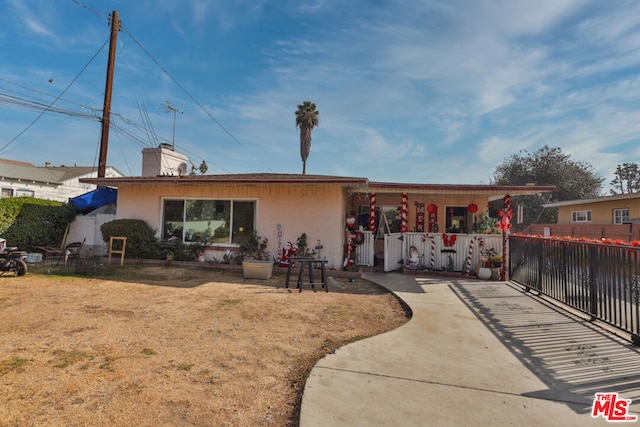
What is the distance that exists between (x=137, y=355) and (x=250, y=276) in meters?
4.97

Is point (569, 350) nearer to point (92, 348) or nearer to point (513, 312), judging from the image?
point (513, 312)

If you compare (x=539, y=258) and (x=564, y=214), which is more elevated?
(x=564, y=214)

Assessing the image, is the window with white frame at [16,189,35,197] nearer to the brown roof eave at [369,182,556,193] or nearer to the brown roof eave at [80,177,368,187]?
the brown roof eave at [80,177,368,187]

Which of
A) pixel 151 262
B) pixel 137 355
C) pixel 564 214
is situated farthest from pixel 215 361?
pixel 564 214

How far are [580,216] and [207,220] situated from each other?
23.5 m

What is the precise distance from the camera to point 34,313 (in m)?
4.97

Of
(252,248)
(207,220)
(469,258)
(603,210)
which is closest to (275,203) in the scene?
(252,248)

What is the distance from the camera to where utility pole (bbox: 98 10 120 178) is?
12.8 m

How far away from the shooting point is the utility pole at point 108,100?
42.1 feet

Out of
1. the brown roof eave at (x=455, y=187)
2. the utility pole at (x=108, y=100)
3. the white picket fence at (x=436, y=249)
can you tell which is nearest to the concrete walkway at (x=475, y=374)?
the white picket fence at (x=436, y=249)

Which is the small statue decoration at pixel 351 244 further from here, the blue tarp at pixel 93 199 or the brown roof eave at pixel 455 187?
the blue tarp at pixel 93 199

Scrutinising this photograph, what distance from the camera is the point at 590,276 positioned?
505 cm

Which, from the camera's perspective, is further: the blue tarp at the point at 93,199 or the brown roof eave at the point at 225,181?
the blue tarp at the point at 93,199

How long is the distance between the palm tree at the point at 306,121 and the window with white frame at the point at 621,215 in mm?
20216
